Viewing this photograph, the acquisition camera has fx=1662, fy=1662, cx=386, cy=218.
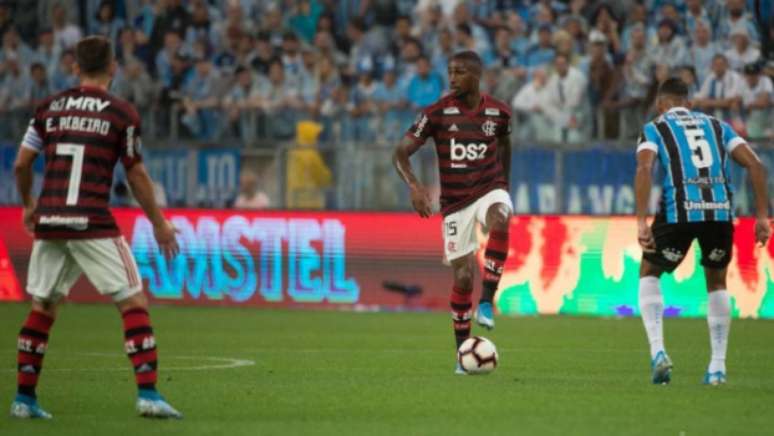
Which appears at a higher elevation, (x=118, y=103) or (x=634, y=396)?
(x=118, y=103)

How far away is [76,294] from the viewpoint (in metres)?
24.1

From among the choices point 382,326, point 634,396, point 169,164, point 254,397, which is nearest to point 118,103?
point 254,397

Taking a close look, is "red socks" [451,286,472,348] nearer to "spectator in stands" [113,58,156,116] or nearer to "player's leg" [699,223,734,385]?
"player's leg" [699,223,734,385]

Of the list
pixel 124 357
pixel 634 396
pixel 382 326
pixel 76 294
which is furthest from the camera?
pixel 76 294

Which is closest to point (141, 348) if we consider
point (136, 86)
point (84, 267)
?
point (84, 267)

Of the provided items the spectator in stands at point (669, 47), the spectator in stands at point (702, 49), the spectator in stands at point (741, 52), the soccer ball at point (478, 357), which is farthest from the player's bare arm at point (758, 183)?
the spectator in stands at point (669, 47)

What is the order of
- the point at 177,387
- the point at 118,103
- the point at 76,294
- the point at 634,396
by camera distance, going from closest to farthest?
the point at 118,103, the point at 634,396, the point at 177,387, the point at 76,294

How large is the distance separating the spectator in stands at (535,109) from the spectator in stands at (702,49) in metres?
1.99

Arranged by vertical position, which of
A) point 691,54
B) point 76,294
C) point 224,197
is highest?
point 691,54

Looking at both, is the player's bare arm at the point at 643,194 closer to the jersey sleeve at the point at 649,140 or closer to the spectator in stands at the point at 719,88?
the jersey sleeve at the point at 649,140

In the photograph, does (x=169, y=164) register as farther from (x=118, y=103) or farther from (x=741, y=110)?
(x=118, y=103)

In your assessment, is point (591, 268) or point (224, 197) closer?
point (591, 268)

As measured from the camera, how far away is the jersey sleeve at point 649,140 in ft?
38.3

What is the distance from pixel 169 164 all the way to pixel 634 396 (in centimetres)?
1338
